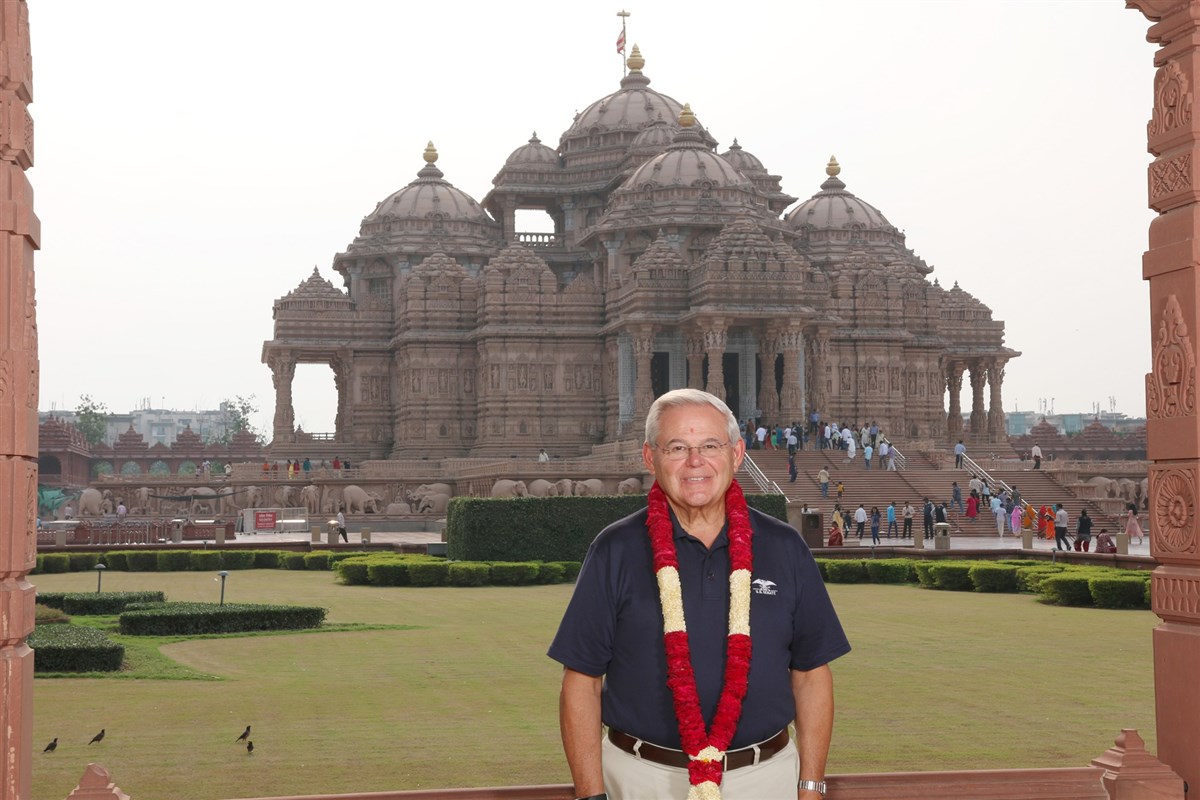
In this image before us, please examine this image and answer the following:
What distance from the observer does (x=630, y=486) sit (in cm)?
4506

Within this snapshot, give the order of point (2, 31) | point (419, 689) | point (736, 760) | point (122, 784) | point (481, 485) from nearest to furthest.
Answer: point (736, 760), point (2, 31), point (122, 784), point (419, 689), point (481, 485)

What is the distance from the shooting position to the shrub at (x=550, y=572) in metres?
29.6

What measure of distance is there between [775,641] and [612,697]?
0.70 meters

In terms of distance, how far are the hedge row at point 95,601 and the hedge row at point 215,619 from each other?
3.03 metres

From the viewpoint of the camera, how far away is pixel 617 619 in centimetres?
611

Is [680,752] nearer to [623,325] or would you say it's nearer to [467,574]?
[467,574]

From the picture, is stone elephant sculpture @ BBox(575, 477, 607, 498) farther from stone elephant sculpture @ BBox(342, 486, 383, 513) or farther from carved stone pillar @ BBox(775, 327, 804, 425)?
carved stone pillar @ BBox(775, 327, 804, 425)

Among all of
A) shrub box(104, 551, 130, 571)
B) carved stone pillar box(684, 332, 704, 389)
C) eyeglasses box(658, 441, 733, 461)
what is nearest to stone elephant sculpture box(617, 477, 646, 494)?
carved stone pillar box(684, 332, 704, 389)

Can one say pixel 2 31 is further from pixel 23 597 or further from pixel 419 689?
pixel 419 689

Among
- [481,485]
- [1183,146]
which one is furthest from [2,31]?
[481,485]

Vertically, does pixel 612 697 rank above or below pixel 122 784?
above

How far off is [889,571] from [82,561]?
18146 mm

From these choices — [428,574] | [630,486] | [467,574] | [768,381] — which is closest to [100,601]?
[428,574]

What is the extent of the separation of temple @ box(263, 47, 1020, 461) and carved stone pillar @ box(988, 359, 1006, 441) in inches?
4.4
